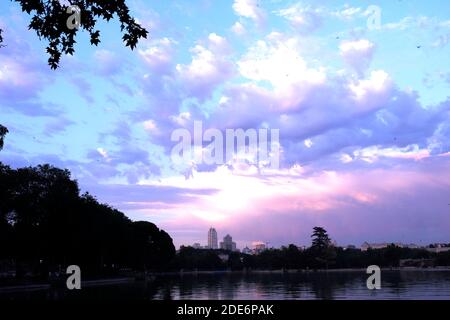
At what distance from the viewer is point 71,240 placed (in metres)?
72.1

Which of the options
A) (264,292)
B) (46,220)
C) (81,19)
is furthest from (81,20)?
(46,220)

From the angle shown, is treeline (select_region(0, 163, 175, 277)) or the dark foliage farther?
treeline (select_region(0, 163, 175, 277))

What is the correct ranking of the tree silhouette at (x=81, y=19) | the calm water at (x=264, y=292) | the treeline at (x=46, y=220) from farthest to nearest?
the treeline at (x=46, y=220) < the calm water at (x=264, y=292) < the tree silhouette at (x=81, y=19)

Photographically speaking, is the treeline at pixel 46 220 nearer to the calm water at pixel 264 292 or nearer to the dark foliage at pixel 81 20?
the calm water at pixel 264 292

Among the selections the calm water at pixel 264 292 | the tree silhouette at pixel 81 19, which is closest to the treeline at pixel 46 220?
the calm water at pixel 264 292

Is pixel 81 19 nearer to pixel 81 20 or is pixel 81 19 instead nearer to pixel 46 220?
pixel 81 20

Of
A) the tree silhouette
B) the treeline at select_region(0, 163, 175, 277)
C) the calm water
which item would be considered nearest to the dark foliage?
the tree silhouette

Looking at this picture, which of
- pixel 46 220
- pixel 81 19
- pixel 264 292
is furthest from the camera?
pixel 46 220

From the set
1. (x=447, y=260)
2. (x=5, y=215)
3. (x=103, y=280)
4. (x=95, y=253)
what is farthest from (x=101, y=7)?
(x=447, y=260)

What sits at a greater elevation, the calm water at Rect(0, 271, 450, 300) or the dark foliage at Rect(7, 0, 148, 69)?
the dark foliage at Rect(7, 0, 148, 69)

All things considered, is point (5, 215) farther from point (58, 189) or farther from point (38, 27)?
point (38, 27)

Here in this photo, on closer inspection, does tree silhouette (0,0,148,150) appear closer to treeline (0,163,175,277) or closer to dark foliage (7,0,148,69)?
dark foliage (7,0,148,69)
